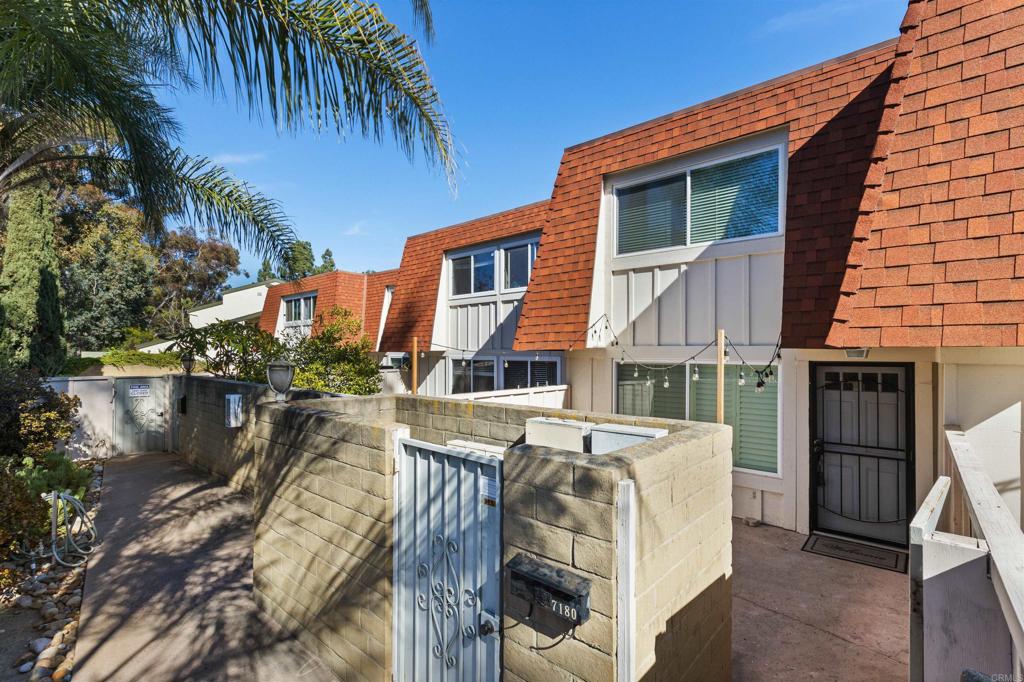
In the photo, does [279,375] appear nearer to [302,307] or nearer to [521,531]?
[521,531]

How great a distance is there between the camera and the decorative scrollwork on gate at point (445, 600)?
276 cm

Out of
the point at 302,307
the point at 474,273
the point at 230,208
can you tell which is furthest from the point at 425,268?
the point at 302,307

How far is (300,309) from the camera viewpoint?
1923 centimetres

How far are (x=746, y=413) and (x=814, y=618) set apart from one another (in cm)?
297

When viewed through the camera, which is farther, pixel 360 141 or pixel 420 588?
pixel 360 141

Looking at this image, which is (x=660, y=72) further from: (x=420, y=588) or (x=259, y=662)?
(x=259, y=662)

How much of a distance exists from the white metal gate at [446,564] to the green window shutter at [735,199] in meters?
5.75

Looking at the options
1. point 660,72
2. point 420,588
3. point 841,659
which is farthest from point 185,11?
point 660,72

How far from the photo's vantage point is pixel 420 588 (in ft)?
9.84

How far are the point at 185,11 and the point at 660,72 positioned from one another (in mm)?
8269

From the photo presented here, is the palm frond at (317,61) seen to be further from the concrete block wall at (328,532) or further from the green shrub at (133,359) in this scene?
the green shrub at (133,359)

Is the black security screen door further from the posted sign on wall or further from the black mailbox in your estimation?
the posted sign on wall

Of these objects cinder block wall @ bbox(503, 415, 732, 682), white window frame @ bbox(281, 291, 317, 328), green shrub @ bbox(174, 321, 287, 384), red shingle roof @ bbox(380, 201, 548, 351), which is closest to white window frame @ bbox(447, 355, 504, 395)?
red shingle roof @ bbox(380, 201, 548, 351)

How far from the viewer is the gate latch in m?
2.53
